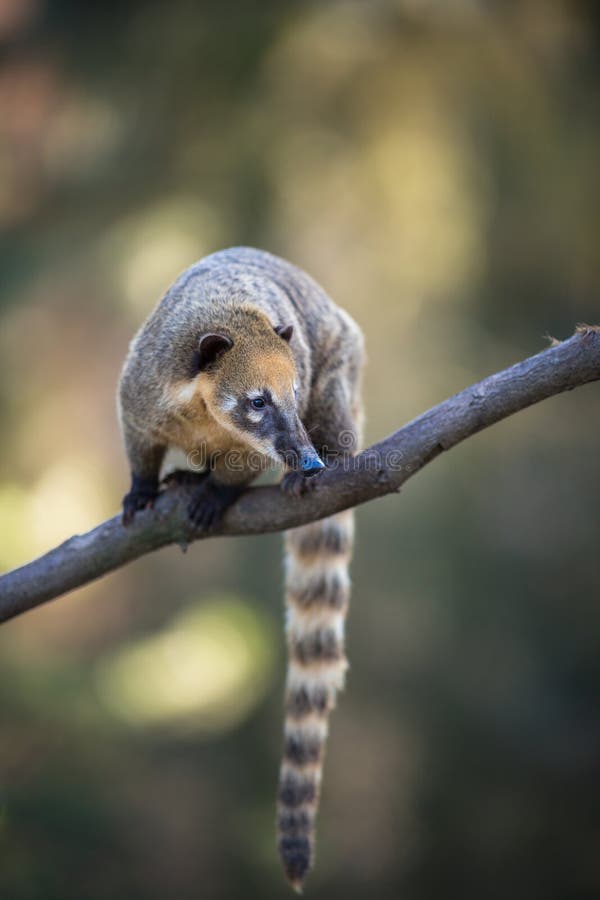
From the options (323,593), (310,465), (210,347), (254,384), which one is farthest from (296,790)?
(210,347)

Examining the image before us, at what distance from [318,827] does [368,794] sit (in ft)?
1.77

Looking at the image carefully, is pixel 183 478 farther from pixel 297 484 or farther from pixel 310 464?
pixel 310 464

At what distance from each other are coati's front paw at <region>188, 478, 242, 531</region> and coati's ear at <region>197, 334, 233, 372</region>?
0.51 metres

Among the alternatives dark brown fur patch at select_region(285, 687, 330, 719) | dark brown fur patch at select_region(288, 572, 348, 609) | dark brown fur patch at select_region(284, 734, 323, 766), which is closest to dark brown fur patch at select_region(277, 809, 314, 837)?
dark brown fur patch at select_region(284, 734, 323, 766)

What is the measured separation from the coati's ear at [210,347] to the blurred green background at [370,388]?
13.6 feet

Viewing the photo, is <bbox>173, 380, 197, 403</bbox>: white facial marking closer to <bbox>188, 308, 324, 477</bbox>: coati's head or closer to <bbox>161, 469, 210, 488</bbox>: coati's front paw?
<bbox>188, 308, 324, 477</bbox>: coati's head

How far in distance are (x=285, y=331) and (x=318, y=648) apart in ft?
5.42

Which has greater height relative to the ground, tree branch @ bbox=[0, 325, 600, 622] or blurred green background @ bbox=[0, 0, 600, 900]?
blurred green background @ bbox=[0, 0, 600, 900]

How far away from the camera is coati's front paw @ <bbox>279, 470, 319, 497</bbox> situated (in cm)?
371

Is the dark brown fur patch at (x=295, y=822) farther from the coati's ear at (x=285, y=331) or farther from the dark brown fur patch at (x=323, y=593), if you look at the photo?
the coati's ear at (x=285, y=331)

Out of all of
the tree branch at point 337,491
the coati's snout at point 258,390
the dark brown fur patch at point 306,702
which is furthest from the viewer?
the dark brown fur patch at point 306,702

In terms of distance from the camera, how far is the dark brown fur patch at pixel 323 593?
186 inches

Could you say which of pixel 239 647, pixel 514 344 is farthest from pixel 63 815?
pixel 514 344

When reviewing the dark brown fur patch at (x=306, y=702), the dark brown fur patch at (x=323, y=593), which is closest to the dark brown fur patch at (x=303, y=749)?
the dark brown fur patch at (x=306, y=702)
